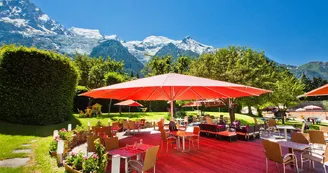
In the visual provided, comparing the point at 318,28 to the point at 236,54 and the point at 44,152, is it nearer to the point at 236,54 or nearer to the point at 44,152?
the point at 236,54

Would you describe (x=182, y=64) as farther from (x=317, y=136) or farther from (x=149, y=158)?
(x=149, y=158)

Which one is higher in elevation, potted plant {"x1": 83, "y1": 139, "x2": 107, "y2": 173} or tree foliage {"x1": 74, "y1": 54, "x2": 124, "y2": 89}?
tree foliage {"x1": 74, "y1": 54, "x2": 124, "y2": 89}

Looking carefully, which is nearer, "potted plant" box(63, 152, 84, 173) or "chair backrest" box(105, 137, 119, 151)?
"potted plant" box(63, 152, 84, 173)

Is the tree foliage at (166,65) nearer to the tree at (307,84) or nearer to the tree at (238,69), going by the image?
the tree at (238,69)

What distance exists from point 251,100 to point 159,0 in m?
14.0

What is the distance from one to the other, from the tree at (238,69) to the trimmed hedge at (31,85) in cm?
1236

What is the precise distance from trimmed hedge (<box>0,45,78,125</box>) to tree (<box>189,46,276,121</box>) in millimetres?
12359

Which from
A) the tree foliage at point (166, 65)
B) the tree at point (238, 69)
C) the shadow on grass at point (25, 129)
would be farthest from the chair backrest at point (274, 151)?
the tree foliage at point (166, 65)

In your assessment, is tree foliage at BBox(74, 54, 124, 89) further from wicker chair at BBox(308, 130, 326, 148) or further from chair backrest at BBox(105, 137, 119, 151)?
wicker chair at BBox(308, 130, 326, 148)

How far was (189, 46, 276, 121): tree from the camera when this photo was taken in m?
16.1

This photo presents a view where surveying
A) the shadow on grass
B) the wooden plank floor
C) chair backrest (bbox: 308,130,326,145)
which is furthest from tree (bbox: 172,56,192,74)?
chair backrest (bbox: 308,130,326,145)

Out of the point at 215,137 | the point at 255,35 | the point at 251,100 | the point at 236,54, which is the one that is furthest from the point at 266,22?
the point at 215,137

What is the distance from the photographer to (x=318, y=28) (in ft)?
101

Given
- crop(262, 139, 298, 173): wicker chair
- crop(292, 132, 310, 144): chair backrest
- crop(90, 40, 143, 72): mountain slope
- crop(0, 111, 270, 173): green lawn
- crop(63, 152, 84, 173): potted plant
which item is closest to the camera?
crop(262, 139, 298, 173): wicker chair
